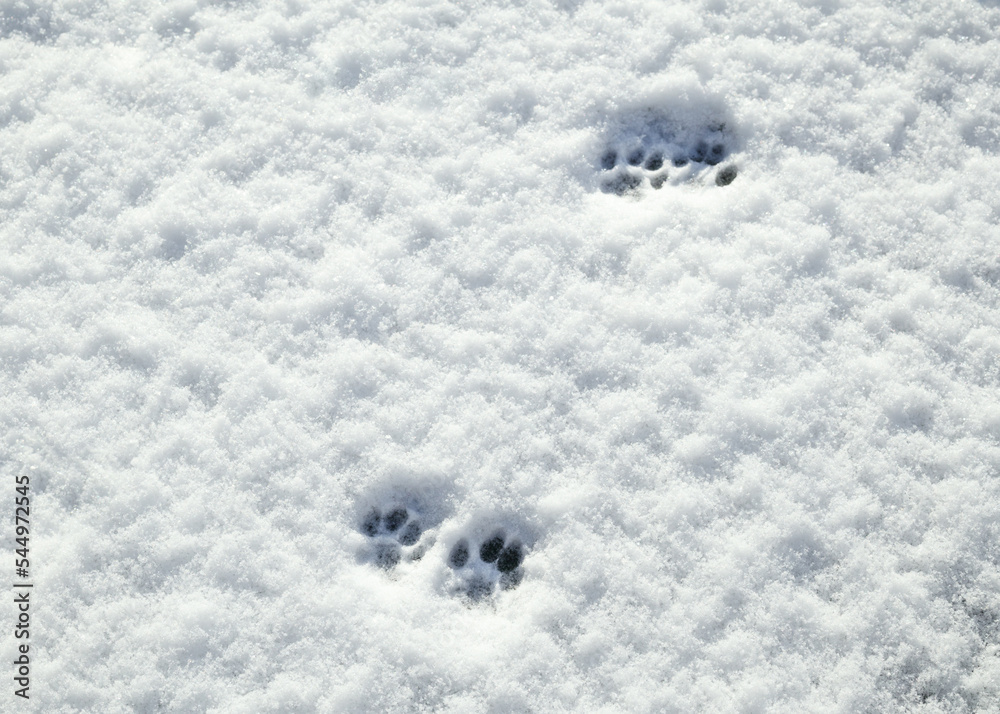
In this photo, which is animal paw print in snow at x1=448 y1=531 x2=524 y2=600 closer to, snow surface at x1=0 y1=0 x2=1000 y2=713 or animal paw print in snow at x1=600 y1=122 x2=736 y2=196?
snow surface at x1=0 y1=0 x2=1000 y2=713

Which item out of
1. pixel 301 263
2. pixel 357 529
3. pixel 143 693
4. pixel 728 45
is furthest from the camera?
pixel 728 45

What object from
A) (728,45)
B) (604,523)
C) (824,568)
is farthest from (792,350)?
(728,45)

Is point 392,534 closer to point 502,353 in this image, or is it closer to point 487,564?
point 487,564

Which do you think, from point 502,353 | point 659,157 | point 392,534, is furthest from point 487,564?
point 659,157

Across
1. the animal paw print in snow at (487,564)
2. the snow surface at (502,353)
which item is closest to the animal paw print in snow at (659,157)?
the snow surface at (502,353)

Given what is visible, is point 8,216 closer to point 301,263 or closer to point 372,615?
point 301,263

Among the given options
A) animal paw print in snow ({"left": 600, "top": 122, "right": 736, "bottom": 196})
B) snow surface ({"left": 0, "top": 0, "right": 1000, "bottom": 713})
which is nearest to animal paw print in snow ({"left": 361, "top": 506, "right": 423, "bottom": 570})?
snow surface ({"left": 0, "top": 0, "right": 1000, "bottom": 713})
